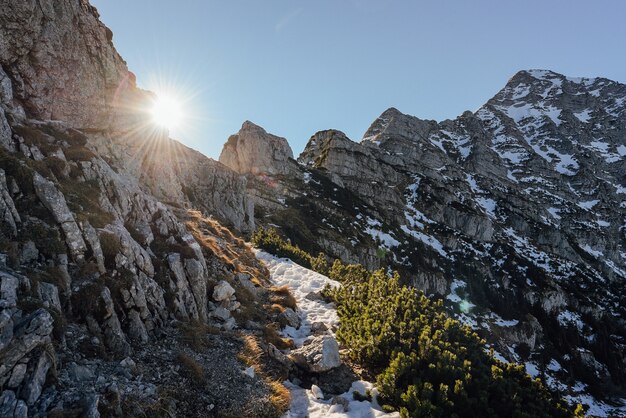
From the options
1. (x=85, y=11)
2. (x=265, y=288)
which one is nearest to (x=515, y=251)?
(x=265, y=288)

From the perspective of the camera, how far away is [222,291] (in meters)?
16.7

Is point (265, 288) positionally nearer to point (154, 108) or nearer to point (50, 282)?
point (50, 282)

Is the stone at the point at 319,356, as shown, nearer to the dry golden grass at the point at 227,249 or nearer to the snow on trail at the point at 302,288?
the snow on trail at the point at 302,288

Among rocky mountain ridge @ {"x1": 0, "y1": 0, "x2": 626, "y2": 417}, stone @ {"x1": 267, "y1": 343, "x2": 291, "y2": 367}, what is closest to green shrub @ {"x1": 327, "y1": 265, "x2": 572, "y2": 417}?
rocky mountain ridge @ {"x1": 0, "y1": 0, "x2": 626, "y2": 417}

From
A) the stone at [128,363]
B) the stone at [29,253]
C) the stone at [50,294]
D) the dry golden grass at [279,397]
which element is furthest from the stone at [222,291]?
the stone at [29,253]

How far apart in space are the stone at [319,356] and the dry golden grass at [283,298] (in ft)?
16.6

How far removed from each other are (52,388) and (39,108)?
2176cm

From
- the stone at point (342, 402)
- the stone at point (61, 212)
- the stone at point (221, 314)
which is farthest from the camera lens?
the stone at point (221, 314)

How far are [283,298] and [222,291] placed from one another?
4162mm

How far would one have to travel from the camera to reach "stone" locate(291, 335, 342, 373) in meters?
12.8

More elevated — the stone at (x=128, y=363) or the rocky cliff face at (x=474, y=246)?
the rocky cliff face at (x=474, y=246)

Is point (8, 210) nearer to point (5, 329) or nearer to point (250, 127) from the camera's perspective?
point (5, 329)

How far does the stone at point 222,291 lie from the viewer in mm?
16391

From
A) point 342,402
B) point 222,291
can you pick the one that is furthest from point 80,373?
point 222,291
